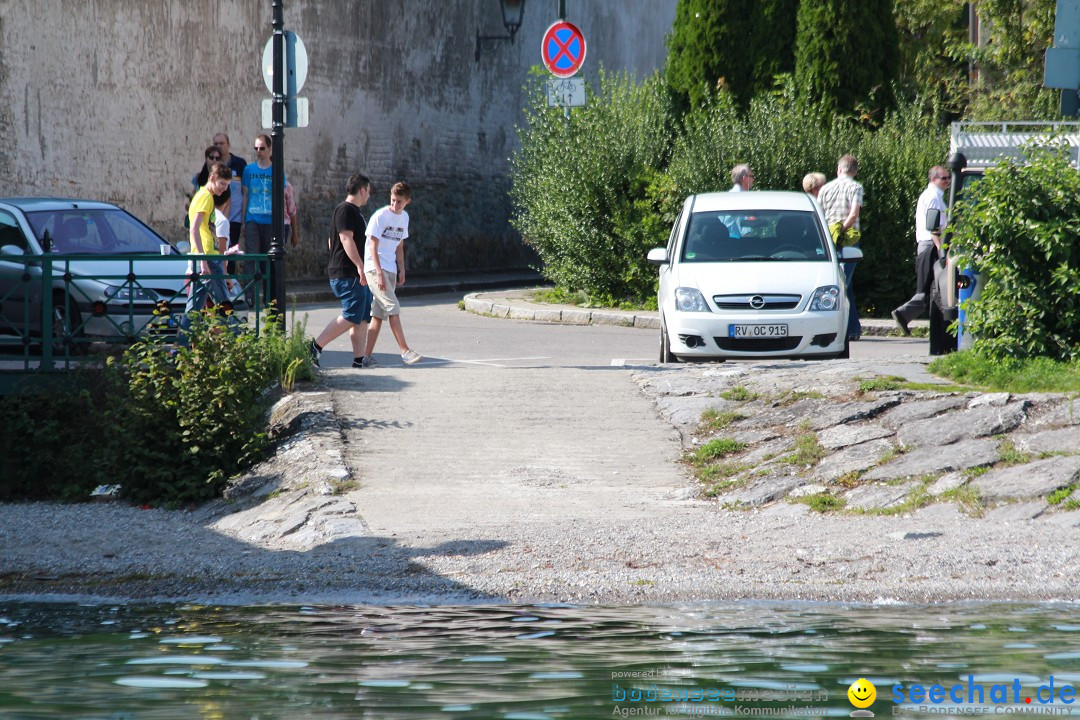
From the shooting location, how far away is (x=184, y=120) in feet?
73.4

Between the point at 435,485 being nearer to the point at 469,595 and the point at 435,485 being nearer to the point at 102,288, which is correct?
the point at 469,595

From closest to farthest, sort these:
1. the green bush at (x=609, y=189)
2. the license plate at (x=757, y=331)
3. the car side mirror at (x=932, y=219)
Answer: the license plate at (x=757, y=331), the car side mirror at (x=932, y=219), the green bush at (x=609, y=189)

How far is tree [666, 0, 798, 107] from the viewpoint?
20.5 meters

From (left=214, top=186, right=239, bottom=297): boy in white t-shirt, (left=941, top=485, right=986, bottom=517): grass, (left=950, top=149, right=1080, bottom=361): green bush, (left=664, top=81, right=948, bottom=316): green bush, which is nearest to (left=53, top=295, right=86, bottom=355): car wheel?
(left=214, top=186, right=239, bottom=297): boy in white t-shirt

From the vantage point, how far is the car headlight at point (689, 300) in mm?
13062

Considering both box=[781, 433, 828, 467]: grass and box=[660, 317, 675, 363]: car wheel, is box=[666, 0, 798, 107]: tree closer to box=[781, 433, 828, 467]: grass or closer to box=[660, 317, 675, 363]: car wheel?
box=[660, 317, 675, 363]: car wheel

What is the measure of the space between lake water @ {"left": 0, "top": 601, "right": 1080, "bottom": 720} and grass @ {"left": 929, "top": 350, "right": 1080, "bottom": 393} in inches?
145

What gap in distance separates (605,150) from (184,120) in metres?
6.83

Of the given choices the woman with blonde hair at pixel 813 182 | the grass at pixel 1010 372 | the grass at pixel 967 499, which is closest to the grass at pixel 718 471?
the grass at pixel 967 499

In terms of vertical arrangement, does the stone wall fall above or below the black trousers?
above

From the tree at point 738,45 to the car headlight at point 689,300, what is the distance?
797cm

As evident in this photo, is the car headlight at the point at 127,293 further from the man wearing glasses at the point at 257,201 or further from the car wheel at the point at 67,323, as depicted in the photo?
the man wearing glasses at the point at 257,201

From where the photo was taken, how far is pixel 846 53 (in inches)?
776

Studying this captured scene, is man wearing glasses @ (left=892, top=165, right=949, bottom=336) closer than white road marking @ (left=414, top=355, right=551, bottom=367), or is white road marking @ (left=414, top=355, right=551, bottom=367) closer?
white road marking @ (left=414, top=355, right=551, bottom=367)
